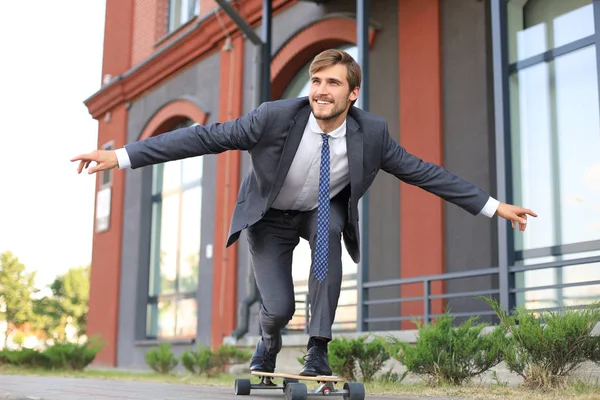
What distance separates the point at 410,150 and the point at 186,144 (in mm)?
6140

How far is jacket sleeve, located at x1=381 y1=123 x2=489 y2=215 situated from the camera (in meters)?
4.09

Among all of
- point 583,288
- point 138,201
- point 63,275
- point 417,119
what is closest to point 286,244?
point 583,288

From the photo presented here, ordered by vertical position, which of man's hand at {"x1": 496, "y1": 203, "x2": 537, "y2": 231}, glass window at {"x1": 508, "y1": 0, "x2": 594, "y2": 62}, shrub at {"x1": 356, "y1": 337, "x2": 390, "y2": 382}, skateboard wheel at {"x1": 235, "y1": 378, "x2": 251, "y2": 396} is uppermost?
glass window at {"x1": 508, "y1": 0, "x2": 594, "y2": 62}

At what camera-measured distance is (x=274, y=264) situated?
4.30m

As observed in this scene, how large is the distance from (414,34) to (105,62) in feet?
33.9

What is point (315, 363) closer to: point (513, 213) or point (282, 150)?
point (282, 150)

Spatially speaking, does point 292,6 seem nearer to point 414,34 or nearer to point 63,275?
point 414,34

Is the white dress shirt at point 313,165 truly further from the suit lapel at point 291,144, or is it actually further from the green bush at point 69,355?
the green bush at point 69,355

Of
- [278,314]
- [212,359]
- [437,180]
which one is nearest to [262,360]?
[278,314]

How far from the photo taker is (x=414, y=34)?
9914 mm

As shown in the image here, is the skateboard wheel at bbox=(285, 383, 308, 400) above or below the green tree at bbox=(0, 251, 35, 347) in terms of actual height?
below

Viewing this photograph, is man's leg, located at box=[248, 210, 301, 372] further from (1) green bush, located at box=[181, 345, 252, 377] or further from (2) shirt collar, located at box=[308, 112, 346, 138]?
(1) green bush, located at box=[181, 345, 252, 377]

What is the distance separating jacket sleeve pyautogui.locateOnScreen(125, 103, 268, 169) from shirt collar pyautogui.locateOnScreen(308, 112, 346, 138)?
9.8 inches

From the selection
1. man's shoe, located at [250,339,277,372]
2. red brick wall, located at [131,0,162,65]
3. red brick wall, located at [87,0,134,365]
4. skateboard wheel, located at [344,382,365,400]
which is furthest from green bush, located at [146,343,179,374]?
red brick wall, located at [131,0,162,65]
